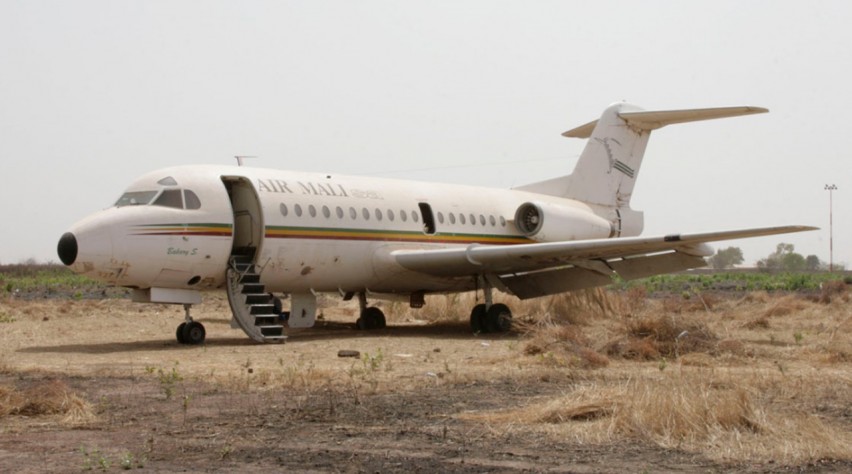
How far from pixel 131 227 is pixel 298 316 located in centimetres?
475

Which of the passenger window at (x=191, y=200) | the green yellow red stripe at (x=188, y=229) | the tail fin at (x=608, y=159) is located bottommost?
the green yellow red stripe at (x=188, y=229)

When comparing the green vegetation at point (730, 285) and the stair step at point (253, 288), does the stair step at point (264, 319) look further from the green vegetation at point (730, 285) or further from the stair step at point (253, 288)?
the green vegetation at point (730, 285)

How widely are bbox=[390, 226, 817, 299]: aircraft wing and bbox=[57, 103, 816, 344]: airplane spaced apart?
0.03m

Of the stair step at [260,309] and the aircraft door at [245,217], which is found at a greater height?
the aircraft door at [245,217]

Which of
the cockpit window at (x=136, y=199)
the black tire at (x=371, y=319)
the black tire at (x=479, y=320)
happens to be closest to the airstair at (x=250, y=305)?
the cockpit window at (x=136, y=199)

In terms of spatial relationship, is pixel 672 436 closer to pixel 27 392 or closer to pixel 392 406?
pixel 392 406

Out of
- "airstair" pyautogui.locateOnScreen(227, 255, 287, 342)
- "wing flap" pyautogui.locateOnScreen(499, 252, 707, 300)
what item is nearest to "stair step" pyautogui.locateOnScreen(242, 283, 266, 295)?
"airstair" pyautogui.locateOnScreen(227, 255, 287, 342)

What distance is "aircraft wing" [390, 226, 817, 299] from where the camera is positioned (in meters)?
20.1

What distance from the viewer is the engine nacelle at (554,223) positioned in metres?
24.3

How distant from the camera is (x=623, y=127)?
26.5m

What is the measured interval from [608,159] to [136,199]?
1297 centimetres

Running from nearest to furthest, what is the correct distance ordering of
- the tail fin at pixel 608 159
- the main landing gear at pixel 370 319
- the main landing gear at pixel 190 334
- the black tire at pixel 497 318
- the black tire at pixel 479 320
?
the main landing gear at pixel 190 334 < the black tire at pixel 497 318 < the black tire at pixel 479 320 < the main landing gear at pixel 370 319 < the tail fin at pixel 608 159

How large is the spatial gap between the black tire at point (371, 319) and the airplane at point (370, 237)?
0.09ft

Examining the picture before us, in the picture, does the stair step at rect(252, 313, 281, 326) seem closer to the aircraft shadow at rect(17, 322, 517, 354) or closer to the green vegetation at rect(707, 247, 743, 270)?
the aircraft shadow at rect(17, 322, 517, 354)
